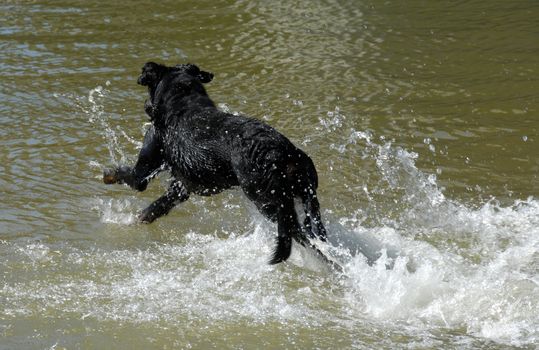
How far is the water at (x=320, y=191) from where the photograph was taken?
16.7ft

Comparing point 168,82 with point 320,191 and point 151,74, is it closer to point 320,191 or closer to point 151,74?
point 151,74

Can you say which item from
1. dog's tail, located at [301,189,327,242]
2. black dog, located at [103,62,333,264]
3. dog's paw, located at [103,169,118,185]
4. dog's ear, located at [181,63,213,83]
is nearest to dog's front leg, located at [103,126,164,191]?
black dog, located at [103,62,333,264]

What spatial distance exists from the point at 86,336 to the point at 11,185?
9.63ft

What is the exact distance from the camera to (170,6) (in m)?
14.4

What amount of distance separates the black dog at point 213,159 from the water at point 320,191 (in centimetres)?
→ 35

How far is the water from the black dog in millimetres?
351

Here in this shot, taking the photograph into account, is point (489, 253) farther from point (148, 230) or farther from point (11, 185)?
point (11, 185)

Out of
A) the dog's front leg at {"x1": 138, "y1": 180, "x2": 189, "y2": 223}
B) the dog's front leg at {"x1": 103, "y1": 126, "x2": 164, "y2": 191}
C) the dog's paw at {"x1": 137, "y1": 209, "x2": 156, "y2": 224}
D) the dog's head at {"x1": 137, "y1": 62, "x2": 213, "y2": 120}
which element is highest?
the dog's head at {"x1": 137, "y1": 62, "x2": 213, "y2": 120}

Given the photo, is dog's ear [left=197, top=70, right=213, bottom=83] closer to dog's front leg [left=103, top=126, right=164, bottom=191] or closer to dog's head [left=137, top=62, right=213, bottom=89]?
dog's head [left=137, top=62, right=213, bottom=89]

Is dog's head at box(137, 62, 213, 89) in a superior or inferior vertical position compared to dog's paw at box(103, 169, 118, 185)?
superior

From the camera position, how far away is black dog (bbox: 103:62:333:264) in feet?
17.6

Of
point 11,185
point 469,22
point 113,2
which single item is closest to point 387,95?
point 469,22

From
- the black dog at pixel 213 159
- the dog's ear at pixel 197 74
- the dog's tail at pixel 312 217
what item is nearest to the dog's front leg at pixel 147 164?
the black dog at pixel 213 159

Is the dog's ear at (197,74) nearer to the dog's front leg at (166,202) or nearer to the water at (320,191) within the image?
the dog's front leg at (166,202)
